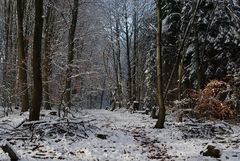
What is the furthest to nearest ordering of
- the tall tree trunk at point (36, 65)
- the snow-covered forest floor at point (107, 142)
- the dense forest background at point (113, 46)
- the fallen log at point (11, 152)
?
the dense forest background at point (113, 46), the tall tree trunk at point (36, 65), the snow-covered forest floor at point (107, 142), the fallen log at point (11, 152)

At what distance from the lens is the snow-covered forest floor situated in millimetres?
11266

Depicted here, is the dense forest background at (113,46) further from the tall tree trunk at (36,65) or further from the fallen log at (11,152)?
the fallen log at (11,152)

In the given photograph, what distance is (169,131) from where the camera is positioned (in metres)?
17.4

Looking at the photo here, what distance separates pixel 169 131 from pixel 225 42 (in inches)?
333

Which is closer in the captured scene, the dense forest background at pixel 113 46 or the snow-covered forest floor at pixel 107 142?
the snow-covered forest floor at pixel 107 142

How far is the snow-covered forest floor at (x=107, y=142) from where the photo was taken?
11266 millimetres

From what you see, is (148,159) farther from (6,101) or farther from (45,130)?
(6,101)

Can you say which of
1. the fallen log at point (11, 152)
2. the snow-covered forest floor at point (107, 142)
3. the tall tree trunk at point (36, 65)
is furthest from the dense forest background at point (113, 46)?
the fallen log at point (11, 152)

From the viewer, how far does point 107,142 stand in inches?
535

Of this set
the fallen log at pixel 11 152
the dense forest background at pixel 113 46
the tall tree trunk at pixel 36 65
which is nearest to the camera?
the fallen log at pixel 11 152

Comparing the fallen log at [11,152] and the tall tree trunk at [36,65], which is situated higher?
the tall tree trunk at [36,65]

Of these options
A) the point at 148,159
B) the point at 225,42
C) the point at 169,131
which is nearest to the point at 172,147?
the point at 148,159

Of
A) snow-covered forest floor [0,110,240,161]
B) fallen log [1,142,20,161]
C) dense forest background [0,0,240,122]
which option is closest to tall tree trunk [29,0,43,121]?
dense forest background [0,0,240,122]

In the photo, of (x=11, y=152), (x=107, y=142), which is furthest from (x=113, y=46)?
(x=11, y=152)
